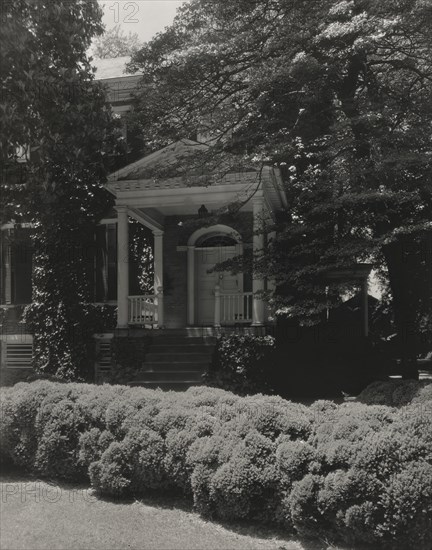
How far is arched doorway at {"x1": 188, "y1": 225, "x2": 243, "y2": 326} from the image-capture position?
15.6 metres

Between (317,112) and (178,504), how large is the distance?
9.07m

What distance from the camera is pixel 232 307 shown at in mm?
15148

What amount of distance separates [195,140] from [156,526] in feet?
34.1

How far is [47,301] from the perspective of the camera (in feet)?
48.2

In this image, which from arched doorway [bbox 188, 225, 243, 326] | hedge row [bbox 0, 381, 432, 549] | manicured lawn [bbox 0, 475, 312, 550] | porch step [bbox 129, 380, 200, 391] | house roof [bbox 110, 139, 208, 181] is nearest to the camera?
hedge row [bbox 0, 381, 432, 549]

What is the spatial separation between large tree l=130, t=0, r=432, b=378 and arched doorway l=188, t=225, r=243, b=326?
2.63 m

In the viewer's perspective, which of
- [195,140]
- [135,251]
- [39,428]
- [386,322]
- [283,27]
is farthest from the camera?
[386,322]

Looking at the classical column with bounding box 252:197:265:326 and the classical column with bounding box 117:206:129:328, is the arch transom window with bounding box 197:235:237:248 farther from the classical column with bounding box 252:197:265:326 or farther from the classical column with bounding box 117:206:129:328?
the classical column with bounding box 117:206:129:328

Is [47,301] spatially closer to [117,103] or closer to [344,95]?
[117,103]

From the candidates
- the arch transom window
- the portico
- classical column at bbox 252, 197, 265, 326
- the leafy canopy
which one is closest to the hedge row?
the leafy canopy

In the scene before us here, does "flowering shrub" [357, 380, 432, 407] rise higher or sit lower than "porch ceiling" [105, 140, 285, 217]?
lower

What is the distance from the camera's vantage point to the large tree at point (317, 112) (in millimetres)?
10922

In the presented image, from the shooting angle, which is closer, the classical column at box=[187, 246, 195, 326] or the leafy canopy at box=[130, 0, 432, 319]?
the leafy canopy at box=[130, 0, 432, 319]

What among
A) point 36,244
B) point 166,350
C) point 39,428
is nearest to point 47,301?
point 36,244
